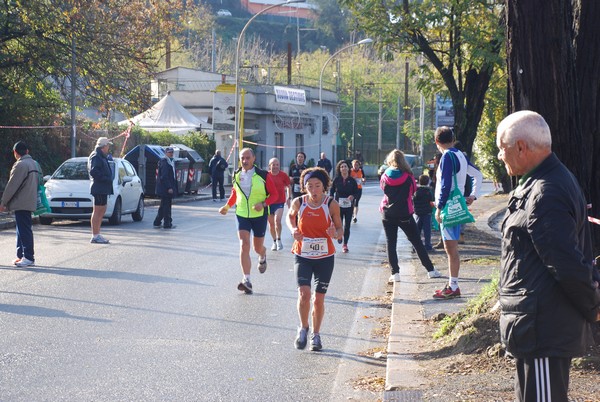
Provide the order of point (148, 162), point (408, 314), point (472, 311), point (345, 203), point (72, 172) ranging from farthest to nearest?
point (148, 162)
point (72, 172)
point (345, 203)
point (408, 314)
point (472, 311)

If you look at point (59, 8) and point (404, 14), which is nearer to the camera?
point (404, 14)

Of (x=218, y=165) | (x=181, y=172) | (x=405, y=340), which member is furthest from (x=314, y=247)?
(x=181, y=172)

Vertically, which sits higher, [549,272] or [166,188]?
[549,272]

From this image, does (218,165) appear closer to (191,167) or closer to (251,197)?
(191,167)

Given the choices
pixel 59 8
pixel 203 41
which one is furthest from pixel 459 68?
pixel 203 41

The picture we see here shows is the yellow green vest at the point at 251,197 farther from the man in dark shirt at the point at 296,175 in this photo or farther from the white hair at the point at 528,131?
the man in dark shirt at the point at 296,175

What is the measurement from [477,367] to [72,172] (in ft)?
55.8

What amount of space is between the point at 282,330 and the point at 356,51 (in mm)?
99816

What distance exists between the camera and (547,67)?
21.9 feet

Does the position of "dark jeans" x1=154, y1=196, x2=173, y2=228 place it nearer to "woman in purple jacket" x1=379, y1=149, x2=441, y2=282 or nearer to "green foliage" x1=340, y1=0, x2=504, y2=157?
"green foliage" x1=340, y1=0, x2=504, y2=157

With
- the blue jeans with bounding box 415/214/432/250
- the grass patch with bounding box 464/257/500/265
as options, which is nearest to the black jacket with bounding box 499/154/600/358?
the grass patch with bounding box 464/257/500/265

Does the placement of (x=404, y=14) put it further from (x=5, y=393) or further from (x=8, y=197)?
(x=5, y=393)

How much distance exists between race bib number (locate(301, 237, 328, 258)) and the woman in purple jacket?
379 centimetres

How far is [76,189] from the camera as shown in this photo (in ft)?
70.3
